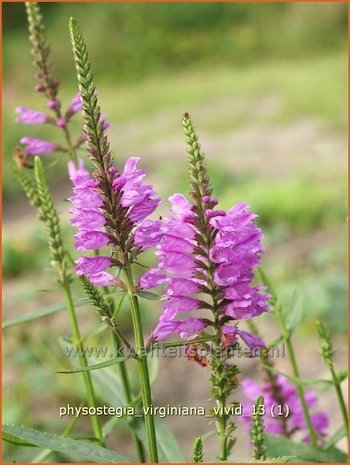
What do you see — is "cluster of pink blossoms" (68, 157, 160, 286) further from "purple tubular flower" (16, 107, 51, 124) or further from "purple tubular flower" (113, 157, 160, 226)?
"purple tubular flower" (16, 107, 51, 124)

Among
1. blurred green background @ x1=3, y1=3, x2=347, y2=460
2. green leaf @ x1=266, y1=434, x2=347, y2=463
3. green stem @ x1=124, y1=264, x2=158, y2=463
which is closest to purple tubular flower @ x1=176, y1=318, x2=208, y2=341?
green stem @ x1=124, y1=264, x2=158, y2=463

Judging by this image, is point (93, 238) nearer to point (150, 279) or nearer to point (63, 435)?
point (150, 279)

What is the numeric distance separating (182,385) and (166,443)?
2.08m

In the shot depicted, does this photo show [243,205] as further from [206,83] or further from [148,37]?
[148,37]

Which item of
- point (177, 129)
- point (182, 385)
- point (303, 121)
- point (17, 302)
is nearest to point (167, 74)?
point (177, 129)

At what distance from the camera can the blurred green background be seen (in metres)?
3.86

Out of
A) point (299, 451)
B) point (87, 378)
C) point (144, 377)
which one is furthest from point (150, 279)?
point (299, 451)

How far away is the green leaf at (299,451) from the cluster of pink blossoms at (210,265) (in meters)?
0.39

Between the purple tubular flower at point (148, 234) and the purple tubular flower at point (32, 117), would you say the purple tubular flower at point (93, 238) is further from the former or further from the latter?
the purple tubular flower at point (32, 117)

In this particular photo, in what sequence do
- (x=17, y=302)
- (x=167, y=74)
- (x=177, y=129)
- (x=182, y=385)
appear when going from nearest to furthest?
(x=182, y=385)
(x=17, y=302)
(x=177, y=129)
(x=167, y=74)

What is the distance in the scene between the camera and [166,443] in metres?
1.39

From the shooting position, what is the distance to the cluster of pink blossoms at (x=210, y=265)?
3.57 feet

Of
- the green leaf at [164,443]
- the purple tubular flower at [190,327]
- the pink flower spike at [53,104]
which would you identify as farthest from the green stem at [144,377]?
the pink flower spike at [53,104]

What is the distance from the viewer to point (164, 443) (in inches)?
54.9
